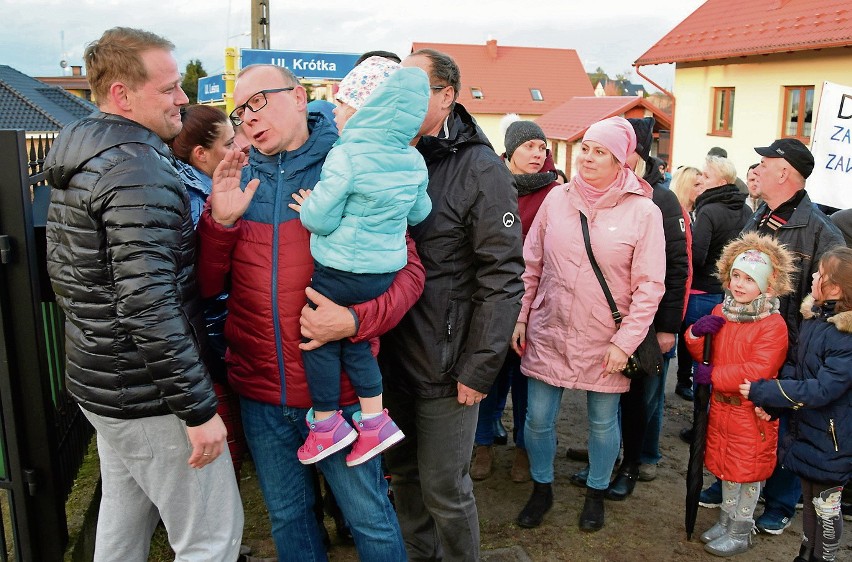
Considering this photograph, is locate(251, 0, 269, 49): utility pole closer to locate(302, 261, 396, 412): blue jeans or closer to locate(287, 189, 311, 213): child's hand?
locate(287, 189, 311, 213): child's hand

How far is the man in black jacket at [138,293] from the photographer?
6.70 ft

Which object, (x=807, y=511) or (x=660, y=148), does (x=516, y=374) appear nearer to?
(x=807, y=511)

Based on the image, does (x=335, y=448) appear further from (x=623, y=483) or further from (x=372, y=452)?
(x=623, y=483)

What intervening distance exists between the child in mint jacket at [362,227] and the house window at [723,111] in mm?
17178

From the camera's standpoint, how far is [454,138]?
2795 mm

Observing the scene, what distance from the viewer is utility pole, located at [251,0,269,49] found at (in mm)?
12859

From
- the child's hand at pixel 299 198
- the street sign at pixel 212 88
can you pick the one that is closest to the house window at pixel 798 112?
the street sign at pixel 212 88

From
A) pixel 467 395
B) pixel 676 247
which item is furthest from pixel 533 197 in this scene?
pixel 467 395

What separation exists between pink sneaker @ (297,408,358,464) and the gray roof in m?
27.9

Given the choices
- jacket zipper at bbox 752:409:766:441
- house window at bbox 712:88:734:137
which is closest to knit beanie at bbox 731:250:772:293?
jacket zipper at bbox 752:409:766:441

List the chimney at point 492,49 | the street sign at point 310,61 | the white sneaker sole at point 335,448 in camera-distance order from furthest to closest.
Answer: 1. the chimney at point 492,49
2. the street sign at point 310,61
3. the white sneaker sole at point 335,448

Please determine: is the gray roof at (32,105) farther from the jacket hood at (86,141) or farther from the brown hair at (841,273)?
the brown hair at (841,273)

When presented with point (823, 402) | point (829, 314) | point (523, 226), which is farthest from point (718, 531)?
point (523, 226)

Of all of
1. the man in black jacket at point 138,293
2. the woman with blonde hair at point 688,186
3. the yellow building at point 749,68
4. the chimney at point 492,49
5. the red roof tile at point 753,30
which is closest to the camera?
the man in black jacket at point 138,293
